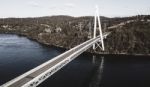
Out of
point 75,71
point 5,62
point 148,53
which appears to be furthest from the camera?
point 148,53

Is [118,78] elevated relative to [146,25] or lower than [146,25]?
lower

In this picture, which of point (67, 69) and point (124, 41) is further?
point (124, 41)

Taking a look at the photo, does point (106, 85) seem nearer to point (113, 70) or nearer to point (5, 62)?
point (113, 70)

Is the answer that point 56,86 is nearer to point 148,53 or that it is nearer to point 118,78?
point 118,78

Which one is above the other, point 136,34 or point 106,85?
point 136,34

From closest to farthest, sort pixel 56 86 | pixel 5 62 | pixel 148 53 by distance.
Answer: pixel 56 86 → pixel 5 62 → pixel 148 53

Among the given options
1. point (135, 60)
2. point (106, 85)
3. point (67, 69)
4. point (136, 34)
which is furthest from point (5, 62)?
point (136, 34)

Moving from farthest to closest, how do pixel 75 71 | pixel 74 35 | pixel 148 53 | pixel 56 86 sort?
pixel 74 35, pixel 148 53, pixel 75 71, pixel 56 86

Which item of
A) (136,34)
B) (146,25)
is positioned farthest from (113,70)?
(146,25)

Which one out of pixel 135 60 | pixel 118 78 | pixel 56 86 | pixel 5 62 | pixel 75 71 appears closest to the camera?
pixel 56 86

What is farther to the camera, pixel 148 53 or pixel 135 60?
pixel 148 53
